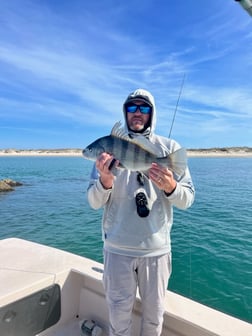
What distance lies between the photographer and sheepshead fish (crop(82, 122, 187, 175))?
245 cm

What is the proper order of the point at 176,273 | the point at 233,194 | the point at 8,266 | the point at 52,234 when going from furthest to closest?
the point at 233,194, the point at 52,234, the point at 176,273, the point at 8,266

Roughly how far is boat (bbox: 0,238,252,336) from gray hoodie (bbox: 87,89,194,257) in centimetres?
96

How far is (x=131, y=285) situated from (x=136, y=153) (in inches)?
44.0

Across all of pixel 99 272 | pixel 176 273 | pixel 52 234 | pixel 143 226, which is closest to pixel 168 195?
pixel 143 226

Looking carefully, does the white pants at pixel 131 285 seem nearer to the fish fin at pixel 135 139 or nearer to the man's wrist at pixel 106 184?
the man's wrist at pixel 106 184

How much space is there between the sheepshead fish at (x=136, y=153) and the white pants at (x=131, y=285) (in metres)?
0.77

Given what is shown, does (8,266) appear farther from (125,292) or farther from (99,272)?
(125,292)

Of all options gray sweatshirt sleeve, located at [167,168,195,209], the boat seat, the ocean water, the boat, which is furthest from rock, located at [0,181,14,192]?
gray sweatshirt sleeve, located at [167,168,195,209]

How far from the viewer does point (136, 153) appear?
8.08 ft

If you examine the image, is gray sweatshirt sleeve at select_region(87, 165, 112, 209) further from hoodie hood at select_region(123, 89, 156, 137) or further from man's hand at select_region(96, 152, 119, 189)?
hoodie hood at select_region(123, 89, 156, 137)

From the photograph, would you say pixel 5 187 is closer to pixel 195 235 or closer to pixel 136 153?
pixel 195 235

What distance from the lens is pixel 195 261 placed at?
8.78 metres

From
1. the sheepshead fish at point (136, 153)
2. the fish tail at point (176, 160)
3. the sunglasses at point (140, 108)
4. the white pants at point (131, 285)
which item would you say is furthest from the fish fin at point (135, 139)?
the white pants at point (131, 285)

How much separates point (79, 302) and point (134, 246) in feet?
6.44
